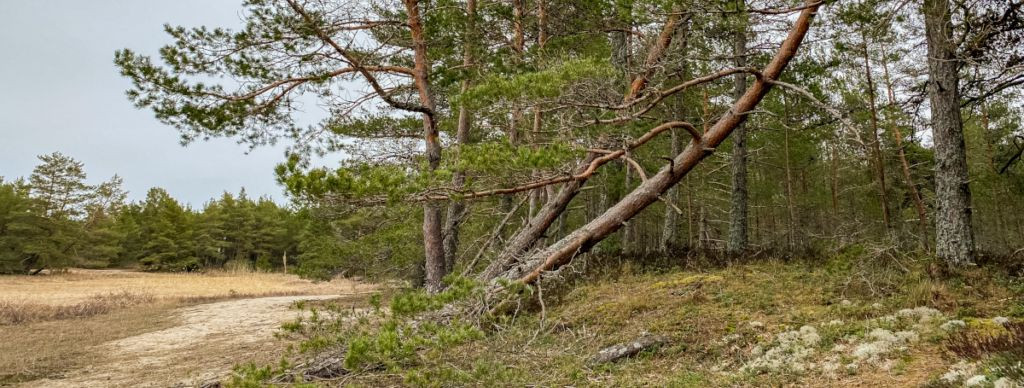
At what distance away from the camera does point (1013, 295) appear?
466 centimetres

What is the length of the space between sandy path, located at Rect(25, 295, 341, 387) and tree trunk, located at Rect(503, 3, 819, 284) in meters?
2.85

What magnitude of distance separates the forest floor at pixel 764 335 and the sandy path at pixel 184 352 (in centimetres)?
196

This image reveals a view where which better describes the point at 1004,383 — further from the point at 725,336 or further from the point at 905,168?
the point at 905,168

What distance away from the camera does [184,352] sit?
7676mm

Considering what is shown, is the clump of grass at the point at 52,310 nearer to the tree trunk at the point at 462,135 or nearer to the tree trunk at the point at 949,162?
the tree trunk at the point at 462,135

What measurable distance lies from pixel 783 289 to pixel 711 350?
6.71ft

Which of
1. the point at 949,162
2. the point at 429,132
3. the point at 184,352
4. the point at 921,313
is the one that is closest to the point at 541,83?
the point at 429,132

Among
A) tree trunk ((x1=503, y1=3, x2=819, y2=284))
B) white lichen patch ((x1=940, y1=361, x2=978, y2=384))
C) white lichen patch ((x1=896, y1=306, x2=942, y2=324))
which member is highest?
tree trunk ((x1=503, y1=3, x2=819, y2=284))

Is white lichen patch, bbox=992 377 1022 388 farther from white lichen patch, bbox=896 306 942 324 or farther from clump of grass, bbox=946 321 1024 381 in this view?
white lichen patch, bbox=896 306 942 324

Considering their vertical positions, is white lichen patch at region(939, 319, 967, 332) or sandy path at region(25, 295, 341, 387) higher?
white lichen patch at region(939, 319, 967, 332)

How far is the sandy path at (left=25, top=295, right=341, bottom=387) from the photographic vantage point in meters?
5.86

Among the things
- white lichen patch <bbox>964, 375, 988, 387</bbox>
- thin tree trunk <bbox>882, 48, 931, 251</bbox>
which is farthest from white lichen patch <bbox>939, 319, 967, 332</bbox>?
thin tree trunk <bbox>882, 48, 931, 251</bbox>

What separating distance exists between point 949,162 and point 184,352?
1059 cm

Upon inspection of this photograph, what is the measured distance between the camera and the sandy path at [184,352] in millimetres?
5859
